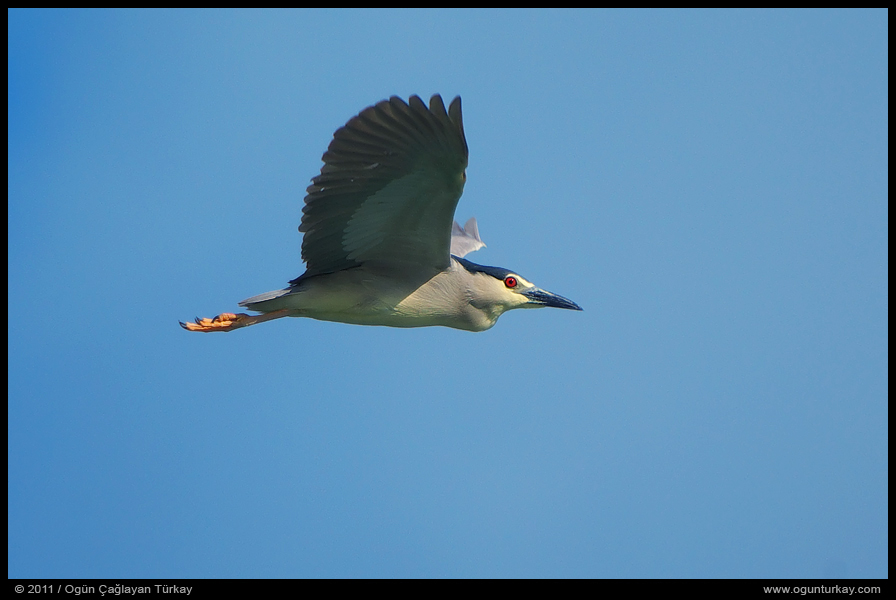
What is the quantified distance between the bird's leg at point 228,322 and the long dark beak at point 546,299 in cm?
224

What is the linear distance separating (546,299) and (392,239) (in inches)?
67.7

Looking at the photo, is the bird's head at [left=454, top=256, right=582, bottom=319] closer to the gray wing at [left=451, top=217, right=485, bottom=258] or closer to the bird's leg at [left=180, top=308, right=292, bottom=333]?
the gray wing at [left=451, top=217, right=485, bottom=258]

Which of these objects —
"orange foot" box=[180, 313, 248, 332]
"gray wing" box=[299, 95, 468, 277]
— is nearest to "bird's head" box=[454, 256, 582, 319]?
"gray wing" box=[299, 95, 468, 277]

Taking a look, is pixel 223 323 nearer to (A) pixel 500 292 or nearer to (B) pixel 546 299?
(A) pixel 500 292

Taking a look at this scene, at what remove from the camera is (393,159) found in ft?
19.2

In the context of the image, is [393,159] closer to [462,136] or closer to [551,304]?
[462,136]

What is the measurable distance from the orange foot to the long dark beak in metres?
2.47

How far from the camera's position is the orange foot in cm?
653

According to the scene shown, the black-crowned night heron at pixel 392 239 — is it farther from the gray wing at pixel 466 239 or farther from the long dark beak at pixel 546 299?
the gray wing at pixel 466 239

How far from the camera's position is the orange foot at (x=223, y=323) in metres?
6.53

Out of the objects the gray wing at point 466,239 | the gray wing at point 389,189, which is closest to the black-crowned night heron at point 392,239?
the gray wing at point 389,189

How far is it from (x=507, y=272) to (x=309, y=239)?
1.80 m
